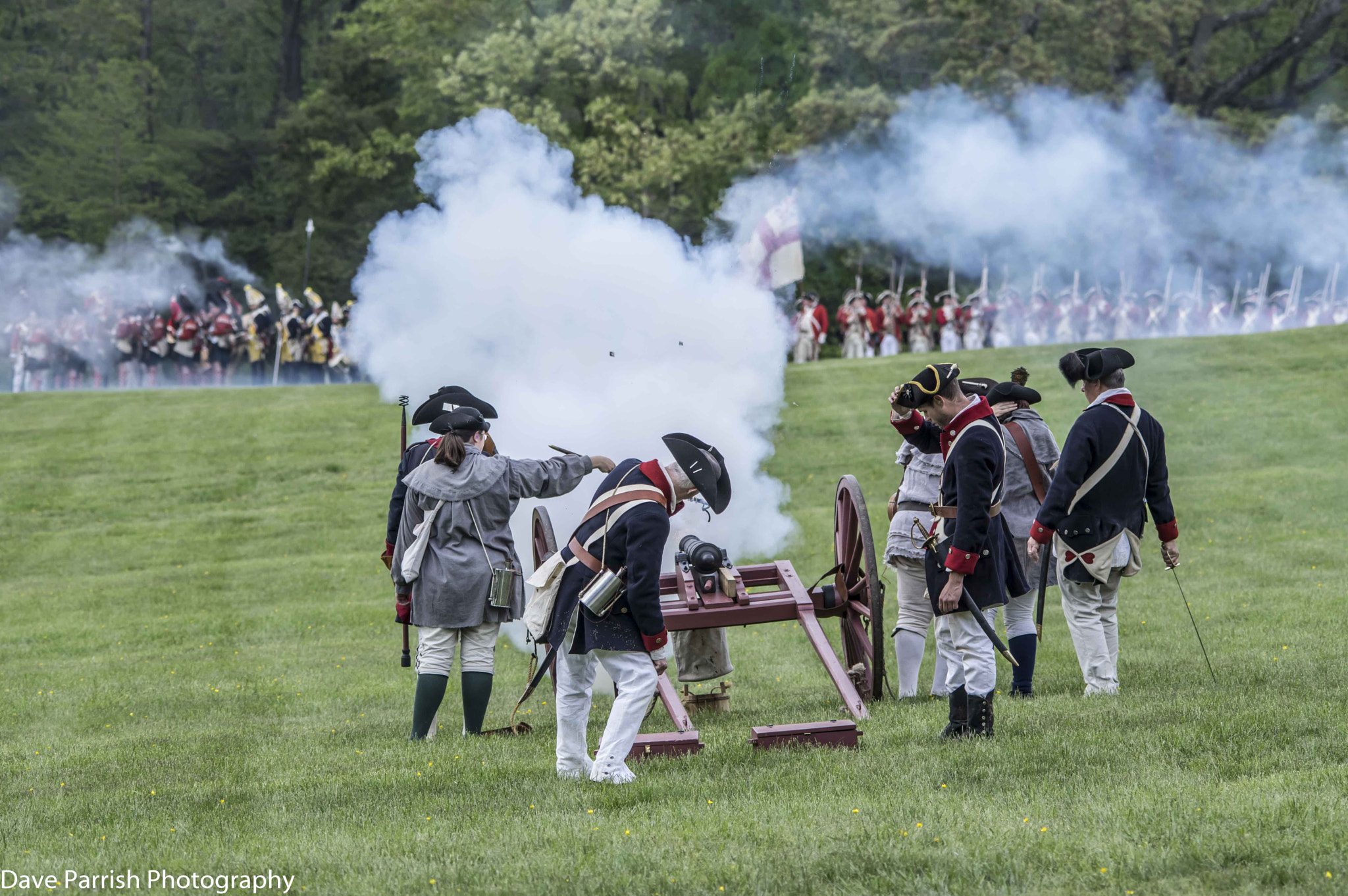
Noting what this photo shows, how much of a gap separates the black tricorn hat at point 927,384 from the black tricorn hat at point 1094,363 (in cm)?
87

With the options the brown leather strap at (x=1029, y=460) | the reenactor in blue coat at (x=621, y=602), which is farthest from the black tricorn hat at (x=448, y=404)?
the brown leather strap at (x=1029, y=460)

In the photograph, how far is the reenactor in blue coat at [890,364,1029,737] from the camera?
588cm

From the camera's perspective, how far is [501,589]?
6949mm

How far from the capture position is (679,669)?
25.5ft

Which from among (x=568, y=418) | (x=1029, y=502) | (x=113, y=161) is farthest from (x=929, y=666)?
(x=113, y=161)

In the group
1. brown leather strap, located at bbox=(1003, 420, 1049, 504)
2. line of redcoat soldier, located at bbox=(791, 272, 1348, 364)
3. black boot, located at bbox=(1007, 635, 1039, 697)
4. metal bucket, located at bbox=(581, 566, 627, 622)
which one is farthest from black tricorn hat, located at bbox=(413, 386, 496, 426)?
line of redcoat soldier, located at bbox=(791, 272, 1348, 364)

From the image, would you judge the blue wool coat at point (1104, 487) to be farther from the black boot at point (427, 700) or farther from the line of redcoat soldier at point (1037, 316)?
the line of redcoat soldier at point (1037, 316)

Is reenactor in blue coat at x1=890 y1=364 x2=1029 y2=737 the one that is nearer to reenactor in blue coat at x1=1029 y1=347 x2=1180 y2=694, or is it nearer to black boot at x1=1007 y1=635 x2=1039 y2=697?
reenactor in blue coat at x1=1029 y1=347 x2=1180 y2=694

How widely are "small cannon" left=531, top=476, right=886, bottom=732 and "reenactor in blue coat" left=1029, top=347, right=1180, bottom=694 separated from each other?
101cm

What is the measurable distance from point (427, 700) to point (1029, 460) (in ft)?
11.9

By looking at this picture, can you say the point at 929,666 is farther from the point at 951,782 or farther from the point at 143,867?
the point at 143,867

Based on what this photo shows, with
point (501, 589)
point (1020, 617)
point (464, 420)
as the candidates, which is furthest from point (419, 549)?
point (1020, 617)

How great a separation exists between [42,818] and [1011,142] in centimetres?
2234

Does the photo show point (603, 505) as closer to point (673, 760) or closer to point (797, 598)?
point (673, 760)
